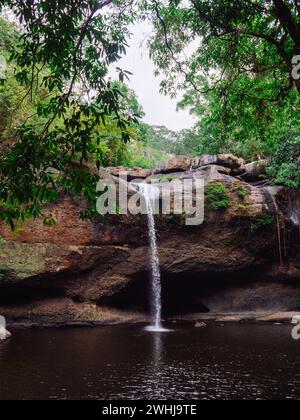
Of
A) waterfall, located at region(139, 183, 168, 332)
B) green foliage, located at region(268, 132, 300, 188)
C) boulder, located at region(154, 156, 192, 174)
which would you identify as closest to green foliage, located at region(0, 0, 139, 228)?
waterfall, located at region(139, 183, 168, 332)

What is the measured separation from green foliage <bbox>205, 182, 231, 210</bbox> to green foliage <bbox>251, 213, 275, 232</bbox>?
5.31 ft

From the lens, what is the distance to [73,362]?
10383 millimetres

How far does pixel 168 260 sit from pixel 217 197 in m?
3.85

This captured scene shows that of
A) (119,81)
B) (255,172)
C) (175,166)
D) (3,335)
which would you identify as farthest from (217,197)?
(119,81)

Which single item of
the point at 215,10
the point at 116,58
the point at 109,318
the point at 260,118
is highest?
the point at 215,10

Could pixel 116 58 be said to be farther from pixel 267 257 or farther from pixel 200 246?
pixel 267 257

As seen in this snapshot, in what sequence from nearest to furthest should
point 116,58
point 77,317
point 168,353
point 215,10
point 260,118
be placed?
1. point 116,58
2. point 215,10
3. point 260,118
4. point 168,353
5. point 77,317

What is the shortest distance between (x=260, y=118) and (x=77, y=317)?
476 inches

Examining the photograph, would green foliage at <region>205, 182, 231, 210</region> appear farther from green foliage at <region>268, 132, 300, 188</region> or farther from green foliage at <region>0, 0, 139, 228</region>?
green foliage at <region>0, 0, 139, 228</region>

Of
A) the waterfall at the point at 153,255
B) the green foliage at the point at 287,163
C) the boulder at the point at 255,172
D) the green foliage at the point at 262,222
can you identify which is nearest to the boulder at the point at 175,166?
the boulder at the point at 255,172

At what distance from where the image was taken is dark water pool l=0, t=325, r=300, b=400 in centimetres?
791

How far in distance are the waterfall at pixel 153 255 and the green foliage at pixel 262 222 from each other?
193 inches

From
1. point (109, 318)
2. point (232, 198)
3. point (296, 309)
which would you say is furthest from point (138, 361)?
point (296, 309)
